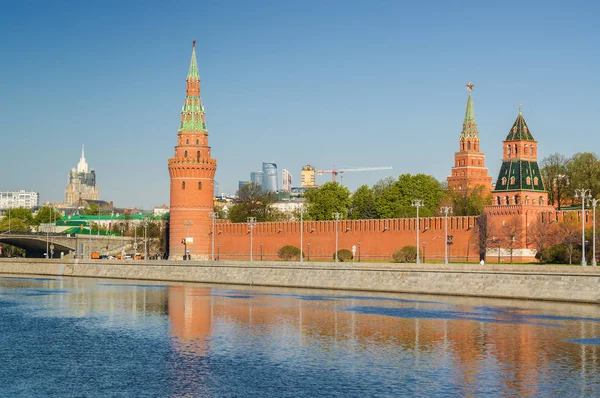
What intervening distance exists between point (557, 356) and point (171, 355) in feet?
43.9

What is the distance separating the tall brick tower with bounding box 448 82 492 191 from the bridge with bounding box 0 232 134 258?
41.1m

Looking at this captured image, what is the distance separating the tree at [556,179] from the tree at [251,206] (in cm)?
3277

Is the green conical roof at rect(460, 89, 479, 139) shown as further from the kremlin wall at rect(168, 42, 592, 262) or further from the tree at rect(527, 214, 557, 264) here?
the tree at rect(527, 214, 557, 264)

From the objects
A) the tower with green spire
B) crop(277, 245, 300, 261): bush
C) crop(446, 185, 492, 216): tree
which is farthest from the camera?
crop(446, 185, 492, 216): tree

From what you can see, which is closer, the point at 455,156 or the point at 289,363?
the point at 289,363

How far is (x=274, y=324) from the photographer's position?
41656 mm

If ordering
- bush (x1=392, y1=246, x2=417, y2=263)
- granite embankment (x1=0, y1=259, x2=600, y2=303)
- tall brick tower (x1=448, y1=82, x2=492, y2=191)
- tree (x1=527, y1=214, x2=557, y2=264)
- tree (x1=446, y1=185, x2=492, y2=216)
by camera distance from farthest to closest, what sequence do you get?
1. tall brick tower (x1=448, y1=82, x2=492, y2=191)
2. tree (x1=446, y1=185, x2=492, y2=216)
3. bush (x1=392, y1=246, x2=417, y2=263)
4. tree (x1=527, y1=214, x2=557, y2=264)
5. granite embankment (x1=0, y1=259, x2=600, y2=303)

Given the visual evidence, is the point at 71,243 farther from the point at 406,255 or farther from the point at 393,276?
the point at 393,276

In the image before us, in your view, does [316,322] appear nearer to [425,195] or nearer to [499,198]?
[499,198]

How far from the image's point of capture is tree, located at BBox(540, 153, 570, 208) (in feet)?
299

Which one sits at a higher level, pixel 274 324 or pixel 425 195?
pixel 425 195

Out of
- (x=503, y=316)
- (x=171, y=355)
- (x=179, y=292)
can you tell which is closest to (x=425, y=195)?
(x=179, y=292)

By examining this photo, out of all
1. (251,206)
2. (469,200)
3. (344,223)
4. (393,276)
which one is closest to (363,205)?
(469,200)

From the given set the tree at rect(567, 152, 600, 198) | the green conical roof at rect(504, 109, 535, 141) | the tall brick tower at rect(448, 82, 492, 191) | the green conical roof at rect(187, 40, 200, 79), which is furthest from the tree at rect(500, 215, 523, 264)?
the tall brick tower at rect(448, 82, 492, 191)
